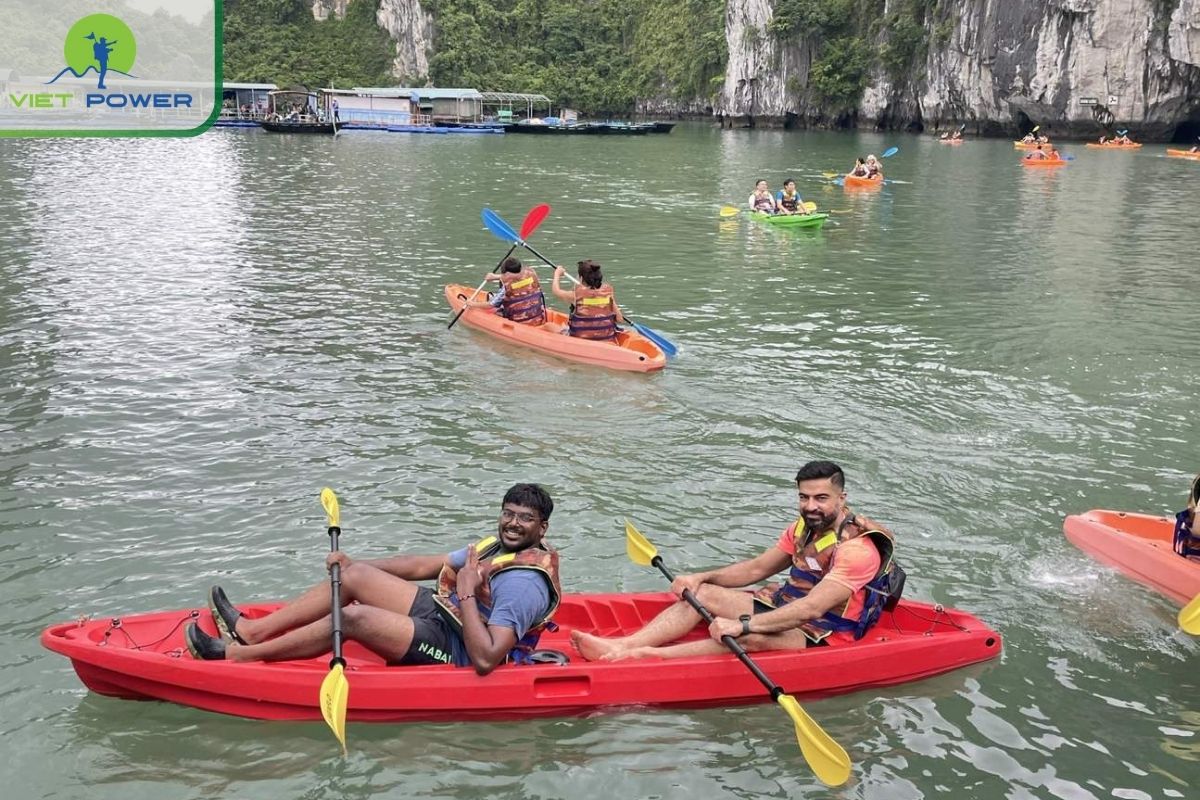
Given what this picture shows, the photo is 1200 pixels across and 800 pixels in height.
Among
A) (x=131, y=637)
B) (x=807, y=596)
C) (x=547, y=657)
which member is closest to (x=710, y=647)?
(x=807, y=596)

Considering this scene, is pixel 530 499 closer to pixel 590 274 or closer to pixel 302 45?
pixel 590 274

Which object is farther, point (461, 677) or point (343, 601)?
point (343, 601)

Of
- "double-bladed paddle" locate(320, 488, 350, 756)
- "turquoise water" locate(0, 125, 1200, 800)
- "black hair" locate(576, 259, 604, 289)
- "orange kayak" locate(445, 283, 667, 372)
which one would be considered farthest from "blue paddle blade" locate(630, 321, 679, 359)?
"double-bladed paddle" locate(320, 488, 350, 756)

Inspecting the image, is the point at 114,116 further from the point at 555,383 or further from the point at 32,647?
the point at 32,647

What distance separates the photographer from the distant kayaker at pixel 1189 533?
22.6 feet

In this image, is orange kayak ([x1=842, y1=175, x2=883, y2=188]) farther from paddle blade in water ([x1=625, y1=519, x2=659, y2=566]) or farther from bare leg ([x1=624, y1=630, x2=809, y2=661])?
bare leg ([x1=624, y1=630, x2=809, y2=661])

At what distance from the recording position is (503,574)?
215 inches

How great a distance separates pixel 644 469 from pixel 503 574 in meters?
3.99

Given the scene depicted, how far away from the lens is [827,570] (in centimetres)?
586

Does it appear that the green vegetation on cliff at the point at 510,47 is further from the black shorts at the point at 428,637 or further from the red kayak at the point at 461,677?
the black shorts at the point at 428,637

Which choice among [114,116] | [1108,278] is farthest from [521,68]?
[1108,278]

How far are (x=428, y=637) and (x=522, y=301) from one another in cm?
858

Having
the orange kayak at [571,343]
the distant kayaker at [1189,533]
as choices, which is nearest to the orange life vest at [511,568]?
the distant kayaker at [1189,533]

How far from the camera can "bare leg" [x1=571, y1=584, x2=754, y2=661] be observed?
5.71 meters
